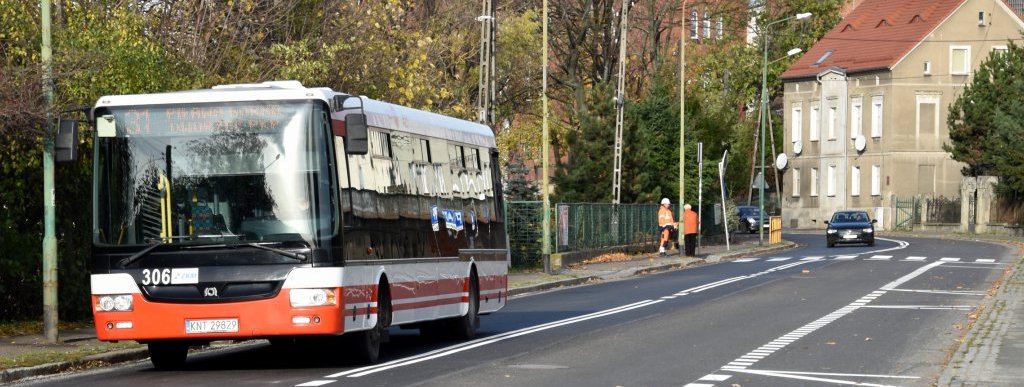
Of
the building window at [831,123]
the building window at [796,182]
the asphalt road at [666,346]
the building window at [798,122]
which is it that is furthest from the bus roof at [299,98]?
the building window at [796,182]

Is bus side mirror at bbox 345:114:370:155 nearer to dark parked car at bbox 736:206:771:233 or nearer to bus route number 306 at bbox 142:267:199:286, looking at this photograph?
bus route number 306 at bbox 142:267:199:286

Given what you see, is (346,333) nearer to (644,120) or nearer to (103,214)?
(103,214)

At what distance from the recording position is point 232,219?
15.9 metres

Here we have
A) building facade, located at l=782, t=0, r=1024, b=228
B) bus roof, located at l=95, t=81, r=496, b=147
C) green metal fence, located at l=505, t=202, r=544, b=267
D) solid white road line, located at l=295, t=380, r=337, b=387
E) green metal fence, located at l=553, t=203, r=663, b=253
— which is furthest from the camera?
building facade, located at l=782, t=0, r=1024, b=228

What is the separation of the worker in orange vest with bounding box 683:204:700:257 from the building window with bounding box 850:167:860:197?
48694 millimetres

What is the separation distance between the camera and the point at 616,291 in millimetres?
32719

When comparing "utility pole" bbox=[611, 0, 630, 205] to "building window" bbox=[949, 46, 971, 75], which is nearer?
"utility pole" bbox=[611, 0, 630, 205]

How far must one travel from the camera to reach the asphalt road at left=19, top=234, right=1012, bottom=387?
15.1m

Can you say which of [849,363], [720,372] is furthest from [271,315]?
[849,363]

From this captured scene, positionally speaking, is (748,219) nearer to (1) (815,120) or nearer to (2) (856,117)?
(2) (856,117)

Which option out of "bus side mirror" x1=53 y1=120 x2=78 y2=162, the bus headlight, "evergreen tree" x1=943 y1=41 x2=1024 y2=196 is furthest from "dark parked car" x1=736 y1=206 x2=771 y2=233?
"bus side mirror" x1=53 y1=120 x2=78 y2=162

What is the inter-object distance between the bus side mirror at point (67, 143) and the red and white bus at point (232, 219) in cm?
42

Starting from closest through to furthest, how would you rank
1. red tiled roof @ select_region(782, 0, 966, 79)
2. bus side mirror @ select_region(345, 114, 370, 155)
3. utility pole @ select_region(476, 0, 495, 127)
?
bus side mirror @ select_region(345, 114, 370, 155) → utility pole @ select_region(476, 0, 495, 127) → red tiled roof @ select_region(782, 0, 966, 79)

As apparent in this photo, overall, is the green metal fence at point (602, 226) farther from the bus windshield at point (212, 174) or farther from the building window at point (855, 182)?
the building window at point (855, 182)
